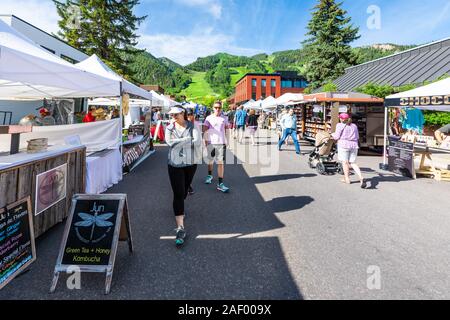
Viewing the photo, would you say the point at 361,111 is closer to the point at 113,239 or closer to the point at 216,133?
the point at 216,133

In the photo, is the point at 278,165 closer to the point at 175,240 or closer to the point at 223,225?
the point at 223,225

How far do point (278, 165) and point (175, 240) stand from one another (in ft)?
21.7

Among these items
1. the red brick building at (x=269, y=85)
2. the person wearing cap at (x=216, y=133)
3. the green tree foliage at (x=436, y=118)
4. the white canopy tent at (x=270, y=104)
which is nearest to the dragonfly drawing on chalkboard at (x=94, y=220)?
the person wearing cap at (x=216, y=133)

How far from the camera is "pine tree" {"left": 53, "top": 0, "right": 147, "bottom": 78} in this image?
32844 mm

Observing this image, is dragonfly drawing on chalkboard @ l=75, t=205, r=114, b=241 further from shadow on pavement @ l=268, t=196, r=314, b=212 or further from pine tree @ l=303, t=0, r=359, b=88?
pine tree @ l=303, t=0, r=359, b=88

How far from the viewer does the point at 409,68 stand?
74.6 feet

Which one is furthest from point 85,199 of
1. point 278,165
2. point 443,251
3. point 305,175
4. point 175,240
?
point 278,165

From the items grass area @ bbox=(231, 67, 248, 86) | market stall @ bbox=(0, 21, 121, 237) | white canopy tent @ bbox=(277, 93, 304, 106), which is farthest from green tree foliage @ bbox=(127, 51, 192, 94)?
market stall @ bbox=(0, 21, 121, 237)

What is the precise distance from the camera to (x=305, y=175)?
28.3 ft

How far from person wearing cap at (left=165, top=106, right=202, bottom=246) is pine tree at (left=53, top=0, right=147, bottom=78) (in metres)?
31.3

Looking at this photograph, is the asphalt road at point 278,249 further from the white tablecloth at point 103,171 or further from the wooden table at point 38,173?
the white tablecloth at point 103,171

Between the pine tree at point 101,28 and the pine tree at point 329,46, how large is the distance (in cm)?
2265

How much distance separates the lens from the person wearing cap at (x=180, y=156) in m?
4.06
